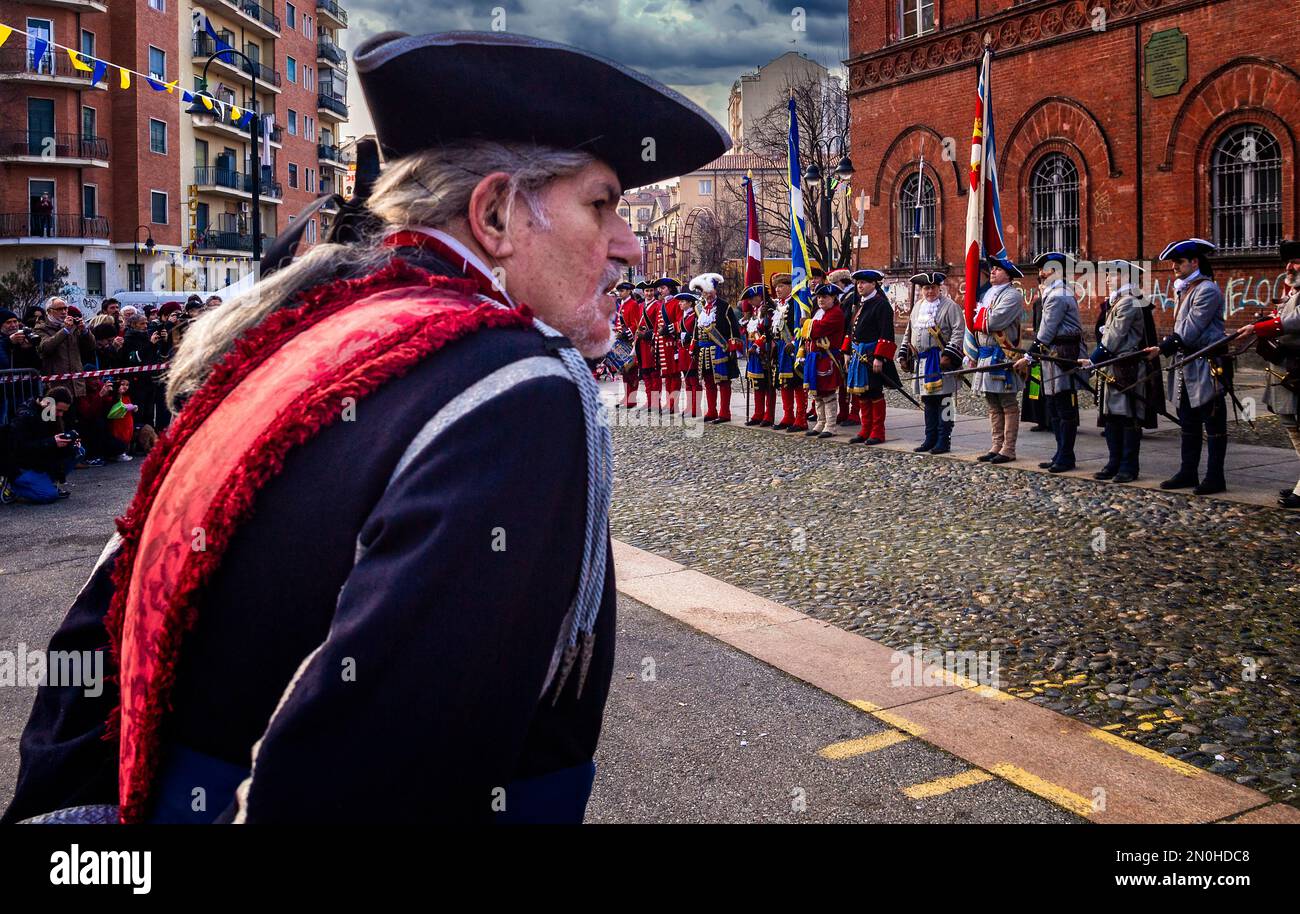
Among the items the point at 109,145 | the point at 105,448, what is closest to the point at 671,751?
the point at 105,448

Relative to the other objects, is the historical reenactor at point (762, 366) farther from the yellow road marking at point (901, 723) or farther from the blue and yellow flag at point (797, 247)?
the yellow road marking at point (901, 723)

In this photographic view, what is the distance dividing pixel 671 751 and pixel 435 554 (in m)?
3.40

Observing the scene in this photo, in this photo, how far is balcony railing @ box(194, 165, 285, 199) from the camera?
52.2 metres

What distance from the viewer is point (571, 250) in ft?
5.11

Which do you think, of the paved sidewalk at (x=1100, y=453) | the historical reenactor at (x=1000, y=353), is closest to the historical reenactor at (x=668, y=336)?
the paved sidewalk at (x=1100, y=453)

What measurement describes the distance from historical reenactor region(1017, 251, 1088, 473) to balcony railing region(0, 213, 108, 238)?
44.6 meters

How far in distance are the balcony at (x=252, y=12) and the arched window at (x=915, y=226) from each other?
37746mm

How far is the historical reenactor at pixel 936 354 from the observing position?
12.9 metres

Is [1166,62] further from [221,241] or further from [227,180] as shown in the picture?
[227,180]

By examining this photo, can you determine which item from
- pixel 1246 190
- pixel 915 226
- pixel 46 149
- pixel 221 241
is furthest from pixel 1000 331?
pixel 221 241

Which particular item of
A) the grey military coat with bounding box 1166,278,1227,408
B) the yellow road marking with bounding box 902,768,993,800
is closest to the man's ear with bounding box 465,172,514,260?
the yellow road marking with bounding box 902,768,993,800

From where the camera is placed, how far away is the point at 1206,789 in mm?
3805

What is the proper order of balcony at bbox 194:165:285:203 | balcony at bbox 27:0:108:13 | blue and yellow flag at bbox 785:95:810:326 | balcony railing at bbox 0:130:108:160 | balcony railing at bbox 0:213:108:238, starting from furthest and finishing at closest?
1. balcony at bbox 194:165:285:203
2. balcony railing at bbox 0:213:108:238
3. balcony railing at bbox 0:130:108:160
4. balcony at bbox 27:0:108:13
5. blue and yellow flag at bbox 785:95:810:326

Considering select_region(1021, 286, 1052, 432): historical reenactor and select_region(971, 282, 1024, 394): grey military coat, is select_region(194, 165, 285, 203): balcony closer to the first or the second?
select_region(1021, 286, 1052, 432): historical reenactor
